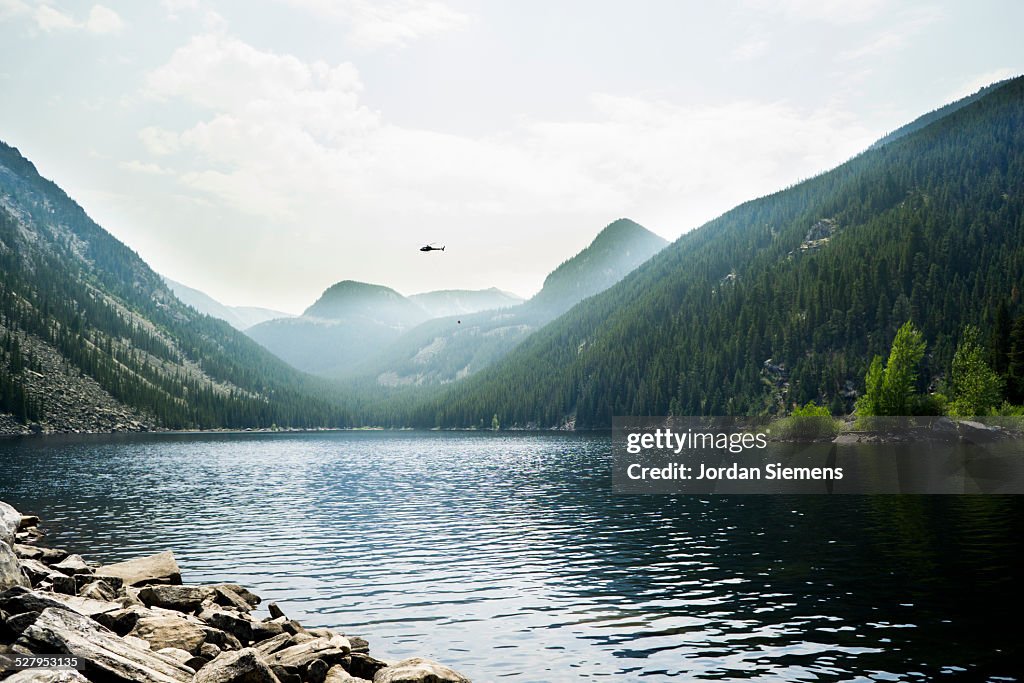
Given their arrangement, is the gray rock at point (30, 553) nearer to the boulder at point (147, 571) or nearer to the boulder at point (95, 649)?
the boulder at point (147, 571)

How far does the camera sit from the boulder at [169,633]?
2144 cm

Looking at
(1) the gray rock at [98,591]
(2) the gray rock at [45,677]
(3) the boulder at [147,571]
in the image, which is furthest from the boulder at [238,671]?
(3) the boulder at [147,571]

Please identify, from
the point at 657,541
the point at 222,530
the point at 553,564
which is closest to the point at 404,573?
the point at 553,564

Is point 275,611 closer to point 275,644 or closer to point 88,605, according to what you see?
point 275,644

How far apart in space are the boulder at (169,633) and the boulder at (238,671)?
13.9 feet

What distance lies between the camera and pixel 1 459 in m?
122

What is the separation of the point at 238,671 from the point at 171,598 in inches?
525

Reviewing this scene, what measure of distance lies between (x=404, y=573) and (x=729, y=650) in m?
19.2

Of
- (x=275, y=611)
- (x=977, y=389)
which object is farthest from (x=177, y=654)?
(x=977, y=389)

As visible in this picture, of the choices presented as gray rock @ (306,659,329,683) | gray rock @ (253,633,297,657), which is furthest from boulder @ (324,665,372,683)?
gray rock @ (253,633,297,657)

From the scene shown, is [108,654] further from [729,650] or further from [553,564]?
[553,564]

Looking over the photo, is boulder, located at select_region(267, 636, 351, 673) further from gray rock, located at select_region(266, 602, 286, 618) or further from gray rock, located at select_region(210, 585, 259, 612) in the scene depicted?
gray rock, located at select_region(210, 585, 259, 612)

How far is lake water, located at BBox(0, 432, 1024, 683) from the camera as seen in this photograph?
24406 millimetres

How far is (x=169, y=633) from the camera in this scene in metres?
21.9
